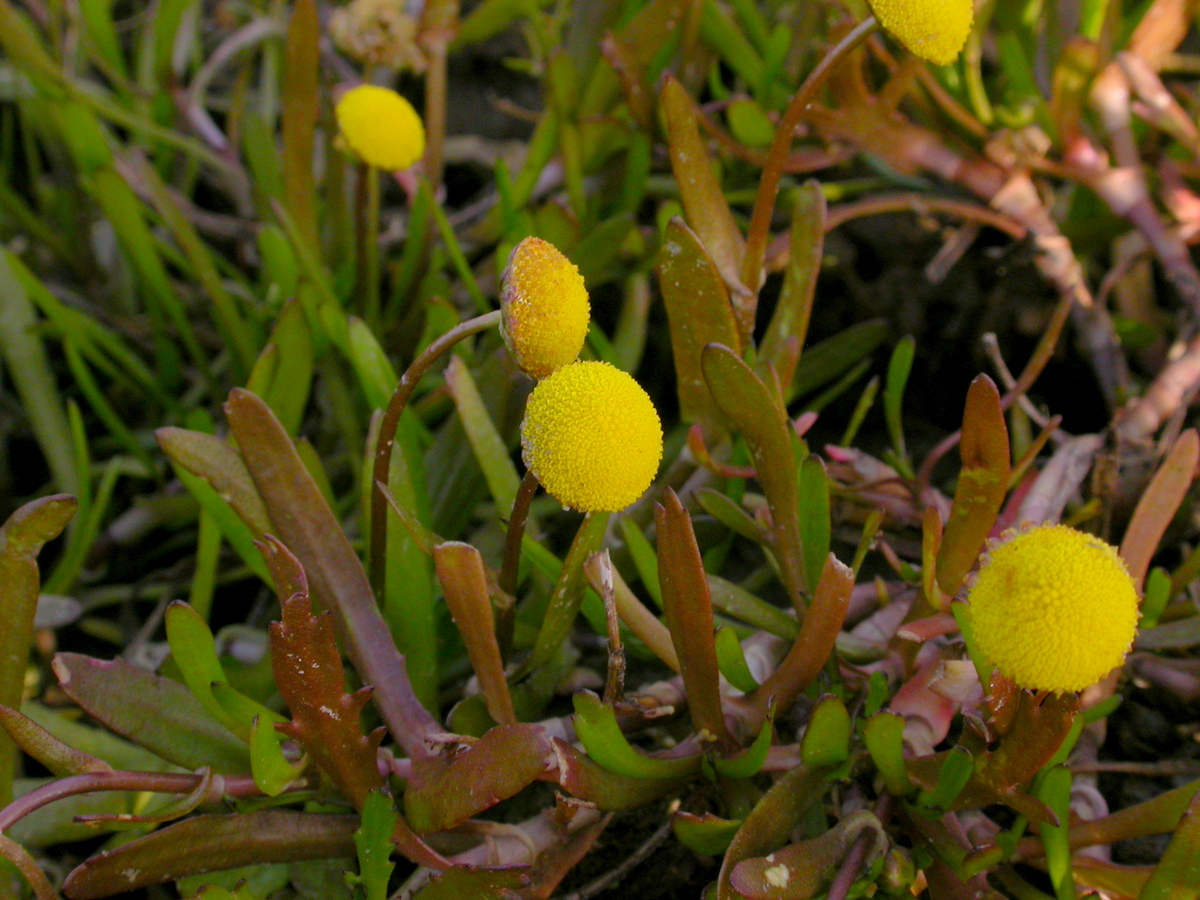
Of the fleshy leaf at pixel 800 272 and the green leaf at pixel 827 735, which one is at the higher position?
the fleshy leaf at pixel 800 272

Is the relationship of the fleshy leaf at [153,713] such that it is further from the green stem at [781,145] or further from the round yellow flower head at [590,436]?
the green stem at [781,145]

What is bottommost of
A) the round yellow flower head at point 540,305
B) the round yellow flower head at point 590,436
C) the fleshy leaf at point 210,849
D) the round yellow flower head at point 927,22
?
the fleshy leaf at point 210,849

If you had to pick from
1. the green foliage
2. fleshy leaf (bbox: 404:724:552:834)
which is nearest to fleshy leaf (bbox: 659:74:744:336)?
the green foliage

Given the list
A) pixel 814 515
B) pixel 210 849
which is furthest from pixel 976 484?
pixel 210 849

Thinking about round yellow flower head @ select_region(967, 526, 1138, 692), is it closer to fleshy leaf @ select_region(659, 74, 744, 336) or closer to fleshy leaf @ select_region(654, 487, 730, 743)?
fleshy leaf @ select_region(654, 487, 730, 743)

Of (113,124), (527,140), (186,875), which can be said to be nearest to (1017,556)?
(186,875)

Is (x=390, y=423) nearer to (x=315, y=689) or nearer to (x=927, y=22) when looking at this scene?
(x=315, y=689)

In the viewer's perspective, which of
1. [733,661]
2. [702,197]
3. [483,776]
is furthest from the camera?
[702,197]

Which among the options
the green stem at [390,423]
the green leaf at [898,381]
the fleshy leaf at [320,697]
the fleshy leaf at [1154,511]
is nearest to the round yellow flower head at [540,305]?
the green stem at [390,423]
